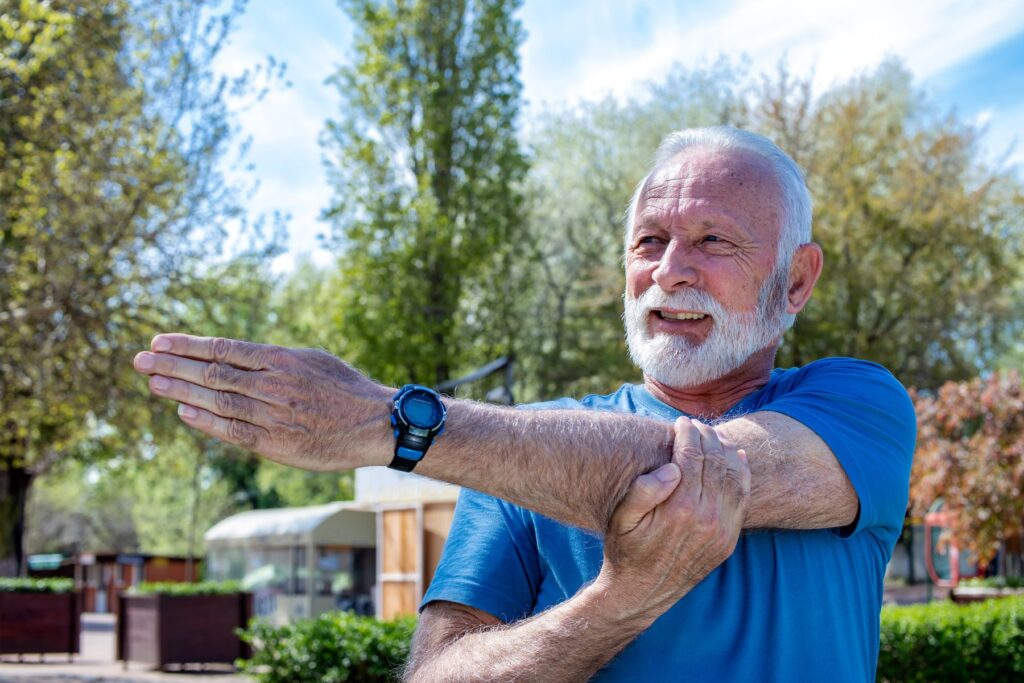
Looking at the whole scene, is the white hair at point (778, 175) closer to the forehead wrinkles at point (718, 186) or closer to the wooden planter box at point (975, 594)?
the forehead wrinkles at point (718, 186)

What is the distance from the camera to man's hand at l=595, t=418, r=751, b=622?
1.39m

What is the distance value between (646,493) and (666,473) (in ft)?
0.13

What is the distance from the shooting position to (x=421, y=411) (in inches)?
52.8

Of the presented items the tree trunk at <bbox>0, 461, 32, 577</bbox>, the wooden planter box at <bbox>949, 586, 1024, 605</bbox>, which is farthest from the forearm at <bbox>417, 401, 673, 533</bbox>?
the tree trunk at <bbox>0, 461, 32, 577</bbox>

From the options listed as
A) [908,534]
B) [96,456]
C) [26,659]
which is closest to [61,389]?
[26,659]

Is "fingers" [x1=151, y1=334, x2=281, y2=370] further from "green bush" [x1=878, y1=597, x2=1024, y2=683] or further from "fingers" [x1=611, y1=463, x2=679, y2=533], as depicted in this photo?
"green bush" [x1=878, y1=597, x2=1024, y2=683]

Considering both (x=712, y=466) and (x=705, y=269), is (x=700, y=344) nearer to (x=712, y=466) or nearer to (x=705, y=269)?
(x=705, y=269)

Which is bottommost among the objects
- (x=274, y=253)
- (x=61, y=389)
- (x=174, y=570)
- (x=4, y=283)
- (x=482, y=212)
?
(x=174, y=570)

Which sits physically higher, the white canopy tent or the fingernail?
the fingernail

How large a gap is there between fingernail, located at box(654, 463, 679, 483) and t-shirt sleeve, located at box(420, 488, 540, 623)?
450mm

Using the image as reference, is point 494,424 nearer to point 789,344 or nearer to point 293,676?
point 293,676

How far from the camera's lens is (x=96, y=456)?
2809 centimetres

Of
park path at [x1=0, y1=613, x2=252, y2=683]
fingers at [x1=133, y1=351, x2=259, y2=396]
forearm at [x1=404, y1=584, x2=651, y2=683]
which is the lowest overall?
park path at [x1=0, y1=613, x2=252, y2=683]

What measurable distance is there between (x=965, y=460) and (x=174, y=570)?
4048 centimetres
